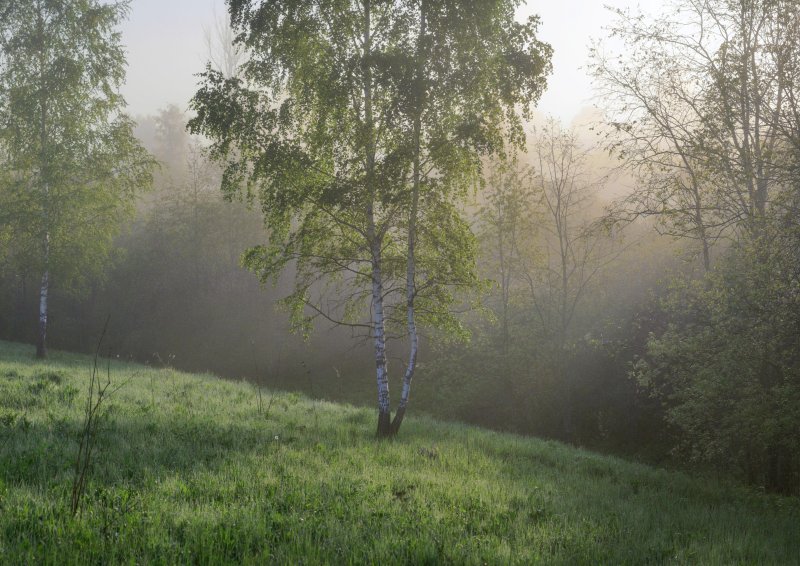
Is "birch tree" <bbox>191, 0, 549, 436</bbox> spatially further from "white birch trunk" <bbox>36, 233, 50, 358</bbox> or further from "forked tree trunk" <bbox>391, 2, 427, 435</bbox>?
"white birch trunk" <bbox>36, 233, 50, 358</bbox>

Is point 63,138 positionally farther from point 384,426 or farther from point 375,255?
point 384,426

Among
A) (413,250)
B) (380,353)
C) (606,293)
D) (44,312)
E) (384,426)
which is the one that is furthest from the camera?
(606,293)

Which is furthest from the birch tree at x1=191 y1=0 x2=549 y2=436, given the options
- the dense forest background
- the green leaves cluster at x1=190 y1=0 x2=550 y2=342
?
the dense forest background

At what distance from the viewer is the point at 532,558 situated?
576 centimetres

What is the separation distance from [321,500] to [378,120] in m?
9.22

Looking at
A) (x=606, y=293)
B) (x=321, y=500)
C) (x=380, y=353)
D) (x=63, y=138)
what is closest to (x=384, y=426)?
(x=380, y=353)

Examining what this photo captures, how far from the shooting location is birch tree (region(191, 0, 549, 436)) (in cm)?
1299

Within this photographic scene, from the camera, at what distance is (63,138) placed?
1050 inches

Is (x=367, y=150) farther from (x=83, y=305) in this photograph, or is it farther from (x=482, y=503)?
(x=83, y=305)

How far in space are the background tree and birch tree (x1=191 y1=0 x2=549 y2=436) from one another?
16486mm

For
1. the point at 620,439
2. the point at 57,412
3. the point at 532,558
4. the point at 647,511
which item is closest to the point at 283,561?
the point at 532,558

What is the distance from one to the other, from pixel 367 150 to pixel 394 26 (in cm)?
299

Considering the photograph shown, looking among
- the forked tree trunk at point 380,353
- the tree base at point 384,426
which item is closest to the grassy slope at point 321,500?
the tree base at point 384,426

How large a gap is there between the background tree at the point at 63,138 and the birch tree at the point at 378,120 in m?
16.5
